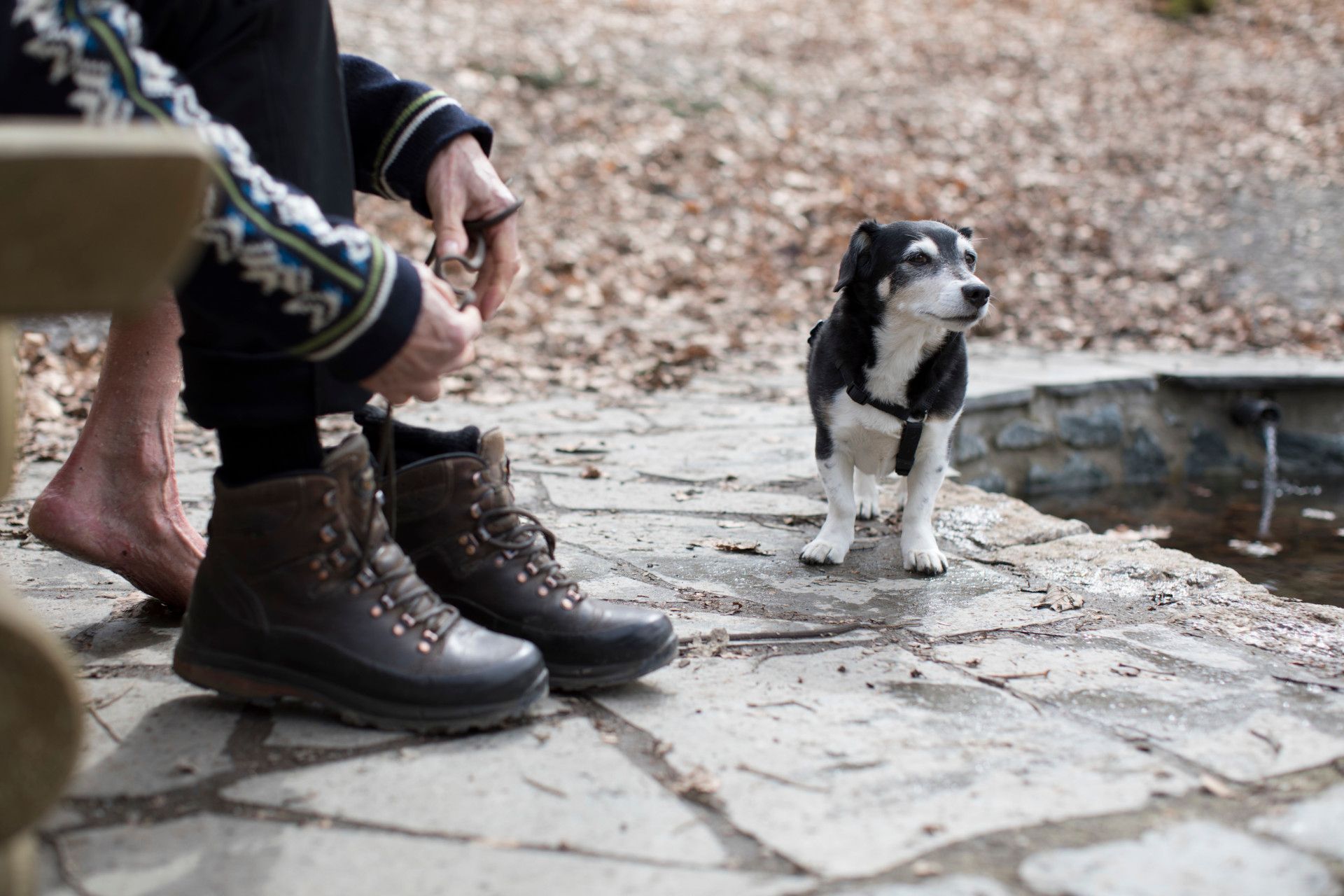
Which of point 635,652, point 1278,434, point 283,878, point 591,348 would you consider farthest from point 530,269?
point 283,878

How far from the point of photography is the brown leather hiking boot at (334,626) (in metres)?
1.49

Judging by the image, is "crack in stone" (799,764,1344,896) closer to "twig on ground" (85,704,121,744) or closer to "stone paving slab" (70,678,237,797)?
"stone paving slab" (70,678,237,797)

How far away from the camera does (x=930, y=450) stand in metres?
2.75

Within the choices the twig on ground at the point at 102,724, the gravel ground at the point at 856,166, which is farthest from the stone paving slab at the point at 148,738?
the gravel ground at the point at 856,166

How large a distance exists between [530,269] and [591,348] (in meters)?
1.19

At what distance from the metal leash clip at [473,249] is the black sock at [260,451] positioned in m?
0.31

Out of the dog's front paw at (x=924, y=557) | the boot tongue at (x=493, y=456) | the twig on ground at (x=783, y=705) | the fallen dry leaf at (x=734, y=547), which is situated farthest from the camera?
the fallen dry leaf at (x=734, y=547)

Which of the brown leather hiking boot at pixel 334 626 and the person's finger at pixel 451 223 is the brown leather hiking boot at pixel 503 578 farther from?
the person's finger at pixel 451 223

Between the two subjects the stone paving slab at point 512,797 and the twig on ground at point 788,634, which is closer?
the stone paving slab at point 512,797

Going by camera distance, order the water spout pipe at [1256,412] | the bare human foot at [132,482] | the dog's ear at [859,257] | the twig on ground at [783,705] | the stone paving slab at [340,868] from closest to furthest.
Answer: the stone paving slab at [340,868] → the twig on ground at [783,705] → the bare human foot at [132,482] → the dog's ear at [859,257] → the water spout pipe at [1256,412]

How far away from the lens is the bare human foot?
1.93 metres

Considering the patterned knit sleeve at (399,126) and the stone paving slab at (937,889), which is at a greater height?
the patterned knit sleeve at (399,126)

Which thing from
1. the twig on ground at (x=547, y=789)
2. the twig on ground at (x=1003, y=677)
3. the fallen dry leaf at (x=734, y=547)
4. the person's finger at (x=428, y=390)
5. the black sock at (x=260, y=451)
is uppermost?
the person's finger at (x=428, y=390)

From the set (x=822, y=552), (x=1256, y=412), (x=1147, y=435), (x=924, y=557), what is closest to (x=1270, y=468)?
(x=1256, y=412)
